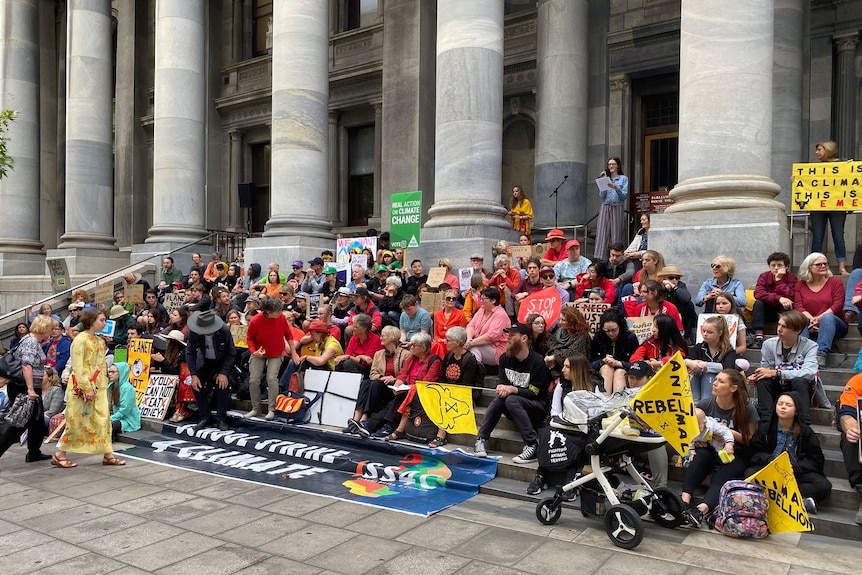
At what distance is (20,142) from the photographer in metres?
24.0

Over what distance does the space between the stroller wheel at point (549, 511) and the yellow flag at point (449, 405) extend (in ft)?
6.54

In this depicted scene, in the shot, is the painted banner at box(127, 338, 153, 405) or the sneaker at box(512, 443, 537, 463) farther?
the painted banner at box(127, 338, 153, 405)

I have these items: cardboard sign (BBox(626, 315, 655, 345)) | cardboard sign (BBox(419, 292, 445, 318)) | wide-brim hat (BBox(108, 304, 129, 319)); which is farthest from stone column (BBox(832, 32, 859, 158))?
wide-brim hat (BBox(108, 304, 129, 319))

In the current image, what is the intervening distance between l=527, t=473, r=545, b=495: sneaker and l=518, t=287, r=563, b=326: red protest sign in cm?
292

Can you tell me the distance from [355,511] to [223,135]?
72.1 feet

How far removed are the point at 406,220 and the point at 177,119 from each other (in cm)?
869

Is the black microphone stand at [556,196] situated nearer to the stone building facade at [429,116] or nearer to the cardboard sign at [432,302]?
the stone building facade at [429,116]

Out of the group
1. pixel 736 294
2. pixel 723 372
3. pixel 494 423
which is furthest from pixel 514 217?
pixel 723 372

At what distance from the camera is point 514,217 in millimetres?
15305

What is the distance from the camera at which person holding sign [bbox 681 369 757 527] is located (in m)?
6.27

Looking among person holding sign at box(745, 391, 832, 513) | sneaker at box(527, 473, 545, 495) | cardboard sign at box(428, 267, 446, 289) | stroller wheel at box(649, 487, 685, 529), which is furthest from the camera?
cardboard sign at box(428, 267, 446, 289)

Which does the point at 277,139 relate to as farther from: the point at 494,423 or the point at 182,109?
the point at 494,423

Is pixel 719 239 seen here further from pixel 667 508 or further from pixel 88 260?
pixel 88 260

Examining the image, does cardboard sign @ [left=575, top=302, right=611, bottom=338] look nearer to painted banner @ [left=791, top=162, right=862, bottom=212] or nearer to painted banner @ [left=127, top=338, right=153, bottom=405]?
painted banner @ [left=791, top=162, right=862, bottom=212]
